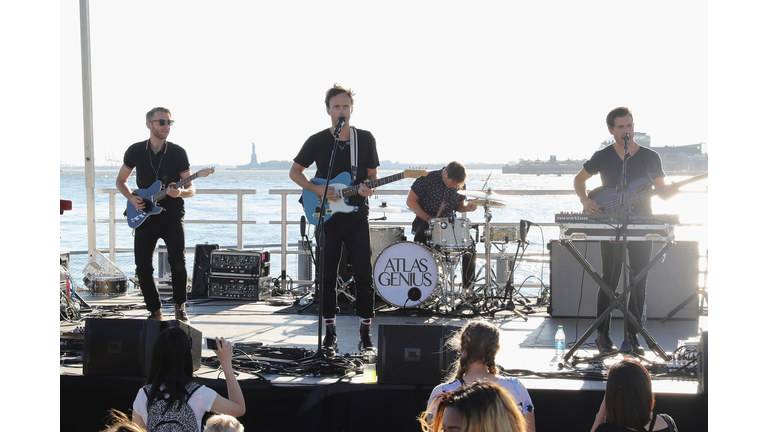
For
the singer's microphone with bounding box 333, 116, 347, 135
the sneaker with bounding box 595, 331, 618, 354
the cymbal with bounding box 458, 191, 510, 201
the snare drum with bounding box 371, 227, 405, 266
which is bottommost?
the sneaker with bounding box 595, 331, 618, 354

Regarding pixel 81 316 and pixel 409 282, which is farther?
pixel 409 282

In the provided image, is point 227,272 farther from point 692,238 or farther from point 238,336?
point 692,238

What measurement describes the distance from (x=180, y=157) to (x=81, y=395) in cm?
217

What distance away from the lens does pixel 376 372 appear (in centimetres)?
379

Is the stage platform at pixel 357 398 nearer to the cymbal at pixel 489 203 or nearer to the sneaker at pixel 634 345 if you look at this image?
the sneaker at pixel 634 345

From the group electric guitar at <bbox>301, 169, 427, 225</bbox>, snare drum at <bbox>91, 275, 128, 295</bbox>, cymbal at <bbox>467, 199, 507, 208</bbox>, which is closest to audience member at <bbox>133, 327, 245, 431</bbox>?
electric guitar at <bbox>301, 169, 427, 225</bbox>

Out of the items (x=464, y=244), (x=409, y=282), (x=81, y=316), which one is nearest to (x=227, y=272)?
(x=81, y=316)

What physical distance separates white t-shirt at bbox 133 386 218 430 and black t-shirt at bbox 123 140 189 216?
257cm

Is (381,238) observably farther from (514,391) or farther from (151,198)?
(514,391)

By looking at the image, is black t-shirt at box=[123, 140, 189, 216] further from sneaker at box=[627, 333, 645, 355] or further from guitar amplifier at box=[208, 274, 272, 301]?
sneaker at box=[627, 333, 645, 355]

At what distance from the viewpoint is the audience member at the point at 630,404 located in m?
2.68

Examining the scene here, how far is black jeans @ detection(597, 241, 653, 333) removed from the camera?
449cm

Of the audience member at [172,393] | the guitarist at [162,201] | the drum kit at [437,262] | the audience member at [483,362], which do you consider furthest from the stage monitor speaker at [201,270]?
the audience member at [483,362]

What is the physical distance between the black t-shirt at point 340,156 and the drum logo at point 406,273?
2052 millimetres
